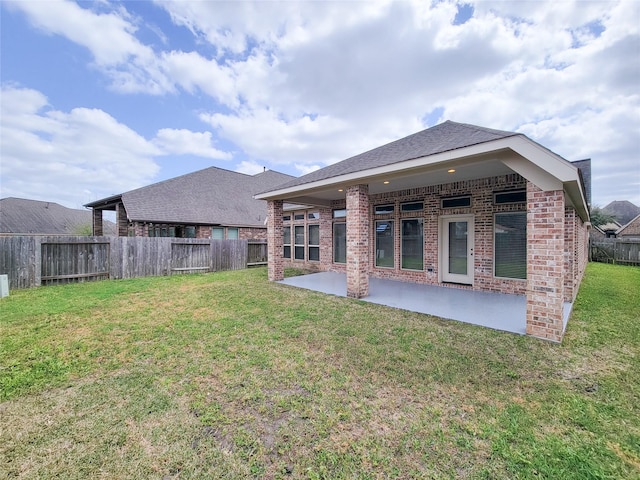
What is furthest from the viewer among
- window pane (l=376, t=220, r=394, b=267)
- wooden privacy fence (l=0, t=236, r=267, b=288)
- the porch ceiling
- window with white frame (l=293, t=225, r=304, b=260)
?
window with white frame (l=293, t=225, r=304, b=260)

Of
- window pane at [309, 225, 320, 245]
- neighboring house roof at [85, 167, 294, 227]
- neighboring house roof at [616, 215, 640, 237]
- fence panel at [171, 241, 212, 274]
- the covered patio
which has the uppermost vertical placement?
neighboring house roof at [85, 167, 294, 227]

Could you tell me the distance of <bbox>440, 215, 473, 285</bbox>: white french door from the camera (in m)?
7.30

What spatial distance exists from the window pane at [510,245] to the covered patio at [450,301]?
631mm

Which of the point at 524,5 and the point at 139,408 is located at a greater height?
the point at 524,5

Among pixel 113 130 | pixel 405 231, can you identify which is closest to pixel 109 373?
pixel 405 231

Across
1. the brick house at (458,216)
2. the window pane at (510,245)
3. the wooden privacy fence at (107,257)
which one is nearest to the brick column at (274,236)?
the brick house at (458,216)

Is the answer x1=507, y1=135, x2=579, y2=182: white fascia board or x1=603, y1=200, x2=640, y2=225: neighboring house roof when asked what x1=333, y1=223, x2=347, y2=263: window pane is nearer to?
x1=507, y1=135, x2=579, y2=182: white fascia board

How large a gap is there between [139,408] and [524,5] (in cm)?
1130

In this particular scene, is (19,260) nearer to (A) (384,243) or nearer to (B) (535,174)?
(A) (384,243)

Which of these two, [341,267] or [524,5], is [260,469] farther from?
[524,5]

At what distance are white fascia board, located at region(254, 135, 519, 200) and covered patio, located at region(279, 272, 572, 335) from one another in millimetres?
2903

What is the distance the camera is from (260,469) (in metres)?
1.80

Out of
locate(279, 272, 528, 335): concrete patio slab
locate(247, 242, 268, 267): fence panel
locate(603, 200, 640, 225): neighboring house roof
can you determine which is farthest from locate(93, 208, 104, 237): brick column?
locate(603, 200, 640, 225): neighboring house roof

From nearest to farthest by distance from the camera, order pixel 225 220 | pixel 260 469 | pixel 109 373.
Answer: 1. pixel 260 469
2. pixel 109 373
3. pixel 225 220
